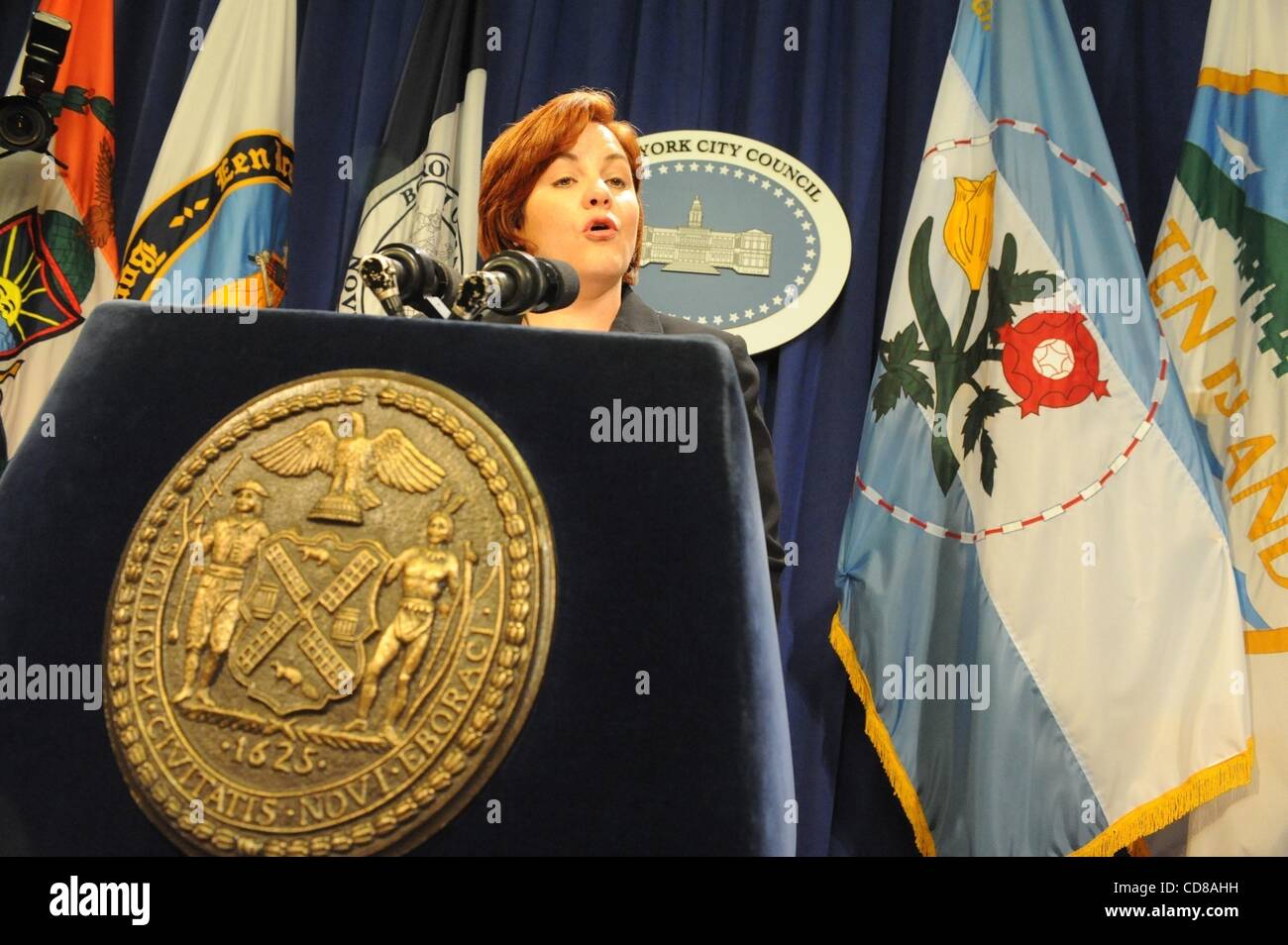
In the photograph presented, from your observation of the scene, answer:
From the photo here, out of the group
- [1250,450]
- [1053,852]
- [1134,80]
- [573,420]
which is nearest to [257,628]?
[573,420]

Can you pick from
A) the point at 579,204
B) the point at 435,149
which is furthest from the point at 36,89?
the point at 579,204

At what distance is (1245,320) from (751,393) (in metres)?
1.39

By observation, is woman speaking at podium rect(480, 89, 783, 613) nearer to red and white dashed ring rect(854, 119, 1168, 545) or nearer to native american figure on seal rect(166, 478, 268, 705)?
red and white dashed ring rect(854, 119, 1168, 545)

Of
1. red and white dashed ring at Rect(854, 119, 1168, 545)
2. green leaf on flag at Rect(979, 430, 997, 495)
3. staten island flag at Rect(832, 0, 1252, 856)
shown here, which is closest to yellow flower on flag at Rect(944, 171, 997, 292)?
staten island flag at Rect(832, 0, 1252, 856)

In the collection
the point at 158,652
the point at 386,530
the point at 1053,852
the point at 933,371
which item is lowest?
the point at 1053,852

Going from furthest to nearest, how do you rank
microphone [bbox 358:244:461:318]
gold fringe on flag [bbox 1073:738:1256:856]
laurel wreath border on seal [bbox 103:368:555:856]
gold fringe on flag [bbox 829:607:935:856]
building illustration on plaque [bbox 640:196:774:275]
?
building illustration on plaque [bbox 640:196:774:275], gold fringe on flag [bbox 829:607:935:856], gold fringe on flag [bbox 1073:738:1256:856], microphone [bbox 358:244:461:318], laurel wreath border on seal [bbox 103:368:555:856]

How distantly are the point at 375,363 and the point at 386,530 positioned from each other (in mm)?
161

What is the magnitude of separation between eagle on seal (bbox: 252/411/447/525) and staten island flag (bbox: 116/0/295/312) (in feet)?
6.81

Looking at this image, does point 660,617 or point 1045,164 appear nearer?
point 660,617

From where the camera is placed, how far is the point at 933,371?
9.33 ft

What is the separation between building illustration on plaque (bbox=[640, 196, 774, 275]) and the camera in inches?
119

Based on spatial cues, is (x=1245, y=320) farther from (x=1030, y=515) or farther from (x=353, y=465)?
(x=353, y=465)

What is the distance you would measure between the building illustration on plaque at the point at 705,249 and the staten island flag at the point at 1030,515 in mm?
345
